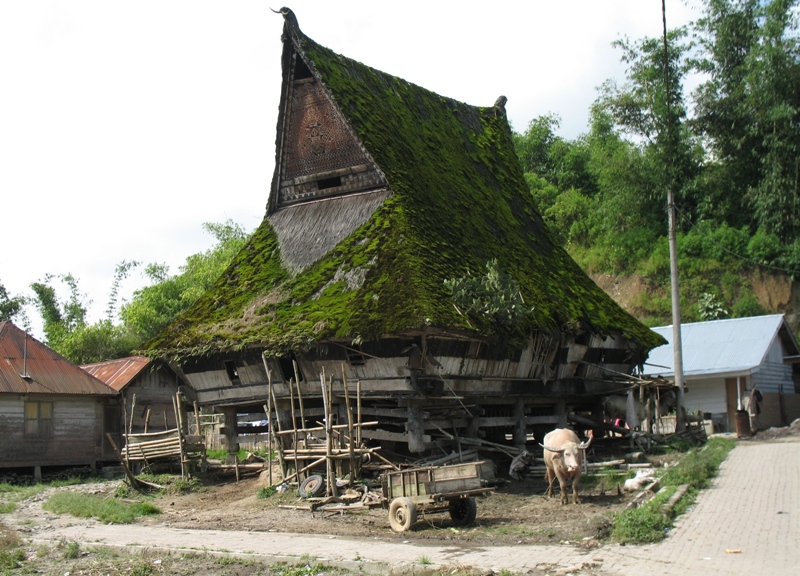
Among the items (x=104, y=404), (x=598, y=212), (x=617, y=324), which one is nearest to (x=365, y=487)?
(x=617, y=324)

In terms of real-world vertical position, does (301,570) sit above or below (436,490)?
below

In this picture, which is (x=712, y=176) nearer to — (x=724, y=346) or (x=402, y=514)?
(x=724, y=346)

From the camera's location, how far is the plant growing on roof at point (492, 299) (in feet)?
58.4

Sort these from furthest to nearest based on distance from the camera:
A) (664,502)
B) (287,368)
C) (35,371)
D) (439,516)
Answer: (35,371) < (287,368) < (439,516) < (664,502)

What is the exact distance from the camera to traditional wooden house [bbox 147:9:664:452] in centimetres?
1786

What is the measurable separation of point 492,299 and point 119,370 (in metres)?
18.4

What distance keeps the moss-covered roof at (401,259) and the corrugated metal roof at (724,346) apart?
221 inches

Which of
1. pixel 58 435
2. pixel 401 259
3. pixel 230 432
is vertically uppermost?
pixel 401 259

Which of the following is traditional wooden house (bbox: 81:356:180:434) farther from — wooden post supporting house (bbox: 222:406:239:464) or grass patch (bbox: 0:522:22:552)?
grass patch (bbox: 0:522:22:552)

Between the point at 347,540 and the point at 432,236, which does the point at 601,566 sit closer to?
the point at 347,540

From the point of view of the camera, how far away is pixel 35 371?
28.6m

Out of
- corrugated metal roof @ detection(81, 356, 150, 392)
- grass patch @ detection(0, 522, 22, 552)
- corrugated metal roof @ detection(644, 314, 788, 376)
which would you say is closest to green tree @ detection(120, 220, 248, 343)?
corrugated metal roof @ detection(81, 356, 150, 392)

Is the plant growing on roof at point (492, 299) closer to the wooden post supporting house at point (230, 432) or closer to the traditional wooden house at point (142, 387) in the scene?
the wooden post supporting house at point (230, 432)

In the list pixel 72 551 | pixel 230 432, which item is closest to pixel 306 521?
pixel 72 551
